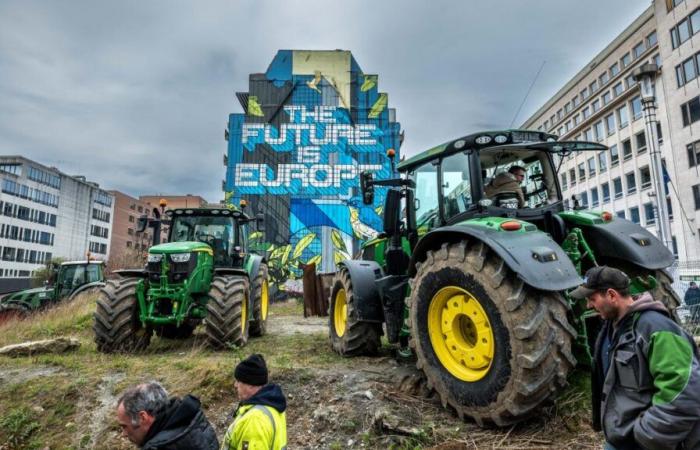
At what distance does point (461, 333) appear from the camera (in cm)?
410

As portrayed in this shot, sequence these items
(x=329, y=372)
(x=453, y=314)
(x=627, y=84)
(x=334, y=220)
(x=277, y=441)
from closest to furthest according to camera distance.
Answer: (x=277, y=441), (x=453, y=314), (x=329, y=372), (x=334, y=220), (x=627, y=84)

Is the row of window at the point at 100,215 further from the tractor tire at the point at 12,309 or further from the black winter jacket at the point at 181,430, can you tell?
the black winter jacket at the point at 181,430

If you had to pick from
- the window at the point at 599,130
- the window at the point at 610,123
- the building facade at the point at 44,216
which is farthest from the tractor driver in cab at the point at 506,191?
the building facade at the point at 44,216

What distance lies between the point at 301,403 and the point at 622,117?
42879 millimetres

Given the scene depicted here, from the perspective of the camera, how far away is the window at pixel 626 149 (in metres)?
36.4

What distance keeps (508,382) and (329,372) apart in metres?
2.55

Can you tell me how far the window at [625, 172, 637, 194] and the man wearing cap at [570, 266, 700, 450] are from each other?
39.4 m

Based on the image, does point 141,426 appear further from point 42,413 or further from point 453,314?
point 42,413

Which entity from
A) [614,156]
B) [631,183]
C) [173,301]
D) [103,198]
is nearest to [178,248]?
[173,301]

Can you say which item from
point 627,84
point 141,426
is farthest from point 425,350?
point 627,84

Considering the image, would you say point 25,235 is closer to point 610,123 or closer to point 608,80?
point 610,123

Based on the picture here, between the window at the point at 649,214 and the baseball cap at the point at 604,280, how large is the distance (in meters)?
36.9

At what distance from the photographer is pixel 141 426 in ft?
7.41

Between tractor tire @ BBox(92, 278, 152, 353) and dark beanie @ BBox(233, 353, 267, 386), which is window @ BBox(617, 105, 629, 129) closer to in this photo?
tractor tire @ BBox(92, 278, 152, 353)
